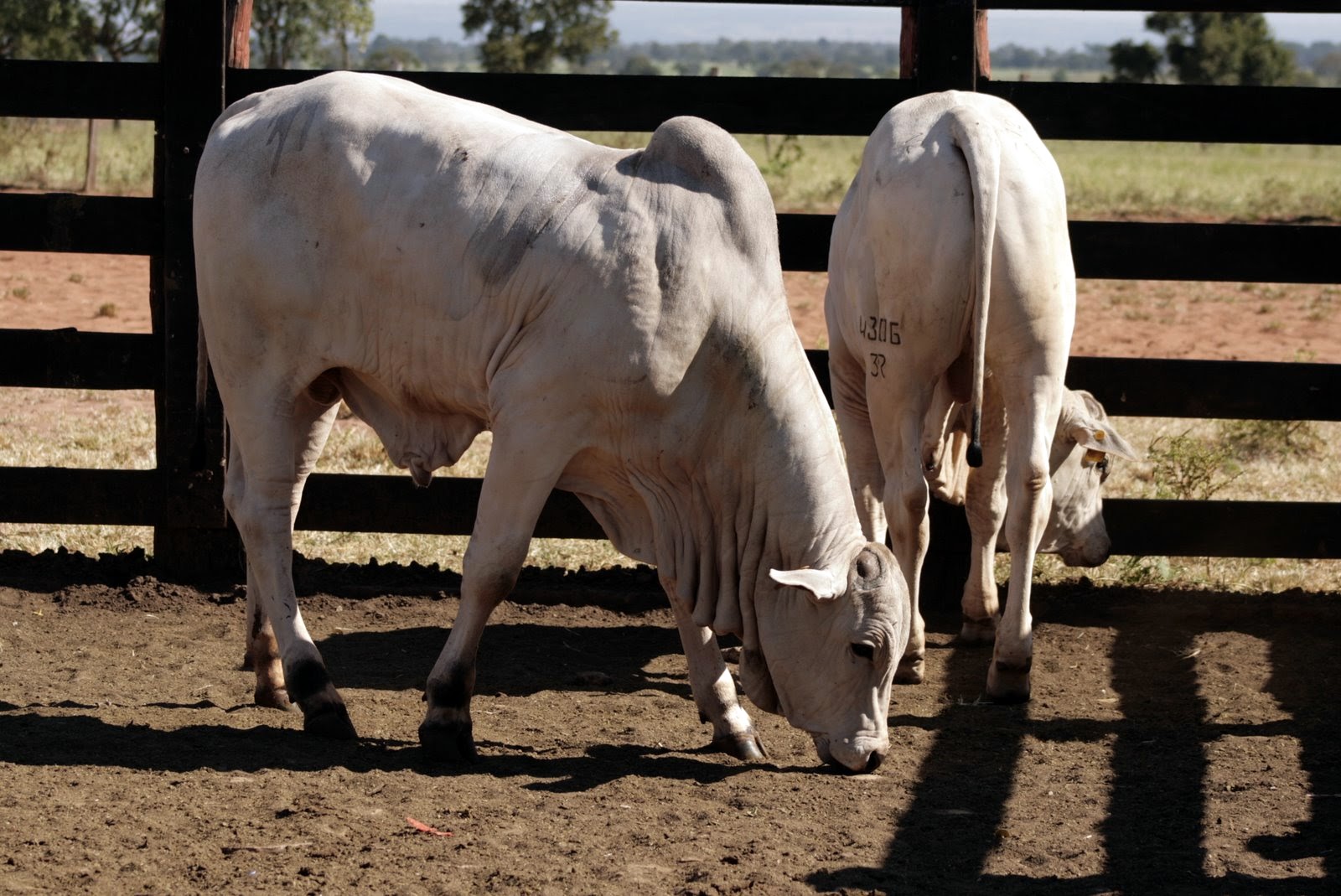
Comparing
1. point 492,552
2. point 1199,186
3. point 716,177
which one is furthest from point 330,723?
point 1199,186

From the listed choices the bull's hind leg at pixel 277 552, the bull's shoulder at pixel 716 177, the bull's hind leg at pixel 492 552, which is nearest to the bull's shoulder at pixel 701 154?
the bull's shoulder at pixel 716 177

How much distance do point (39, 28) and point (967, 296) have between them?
3277cm

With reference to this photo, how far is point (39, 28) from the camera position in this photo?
110 ft

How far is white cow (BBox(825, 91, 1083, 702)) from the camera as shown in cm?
526

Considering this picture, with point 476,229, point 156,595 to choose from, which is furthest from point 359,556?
point 476,229

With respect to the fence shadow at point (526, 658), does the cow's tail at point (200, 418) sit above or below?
above

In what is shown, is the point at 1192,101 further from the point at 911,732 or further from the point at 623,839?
the point at 623,839

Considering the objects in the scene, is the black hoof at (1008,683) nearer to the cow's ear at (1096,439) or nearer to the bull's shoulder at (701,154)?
the cow's ear at (1096,439)

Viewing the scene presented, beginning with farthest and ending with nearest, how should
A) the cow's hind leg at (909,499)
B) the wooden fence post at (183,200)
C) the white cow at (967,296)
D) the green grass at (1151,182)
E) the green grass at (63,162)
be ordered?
the green grass at (1151,182)
the green grass at (63,162)
the wooden fence post at (183,200)
the cow's hind leg at (909,499)
the white cow at (967,296)

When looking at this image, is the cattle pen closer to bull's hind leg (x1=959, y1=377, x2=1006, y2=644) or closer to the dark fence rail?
the dark fence rail

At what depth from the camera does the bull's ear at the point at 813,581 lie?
4.38 meters

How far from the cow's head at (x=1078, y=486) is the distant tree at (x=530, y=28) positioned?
1567 inches

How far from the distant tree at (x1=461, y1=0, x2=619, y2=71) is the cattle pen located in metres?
39.2

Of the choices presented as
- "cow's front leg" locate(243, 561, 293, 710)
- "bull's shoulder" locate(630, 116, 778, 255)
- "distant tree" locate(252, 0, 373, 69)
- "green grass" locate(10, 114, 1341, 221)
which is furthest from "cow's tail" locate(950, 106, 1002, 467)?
"distant tree" locate(252, 0, 373, 69)
